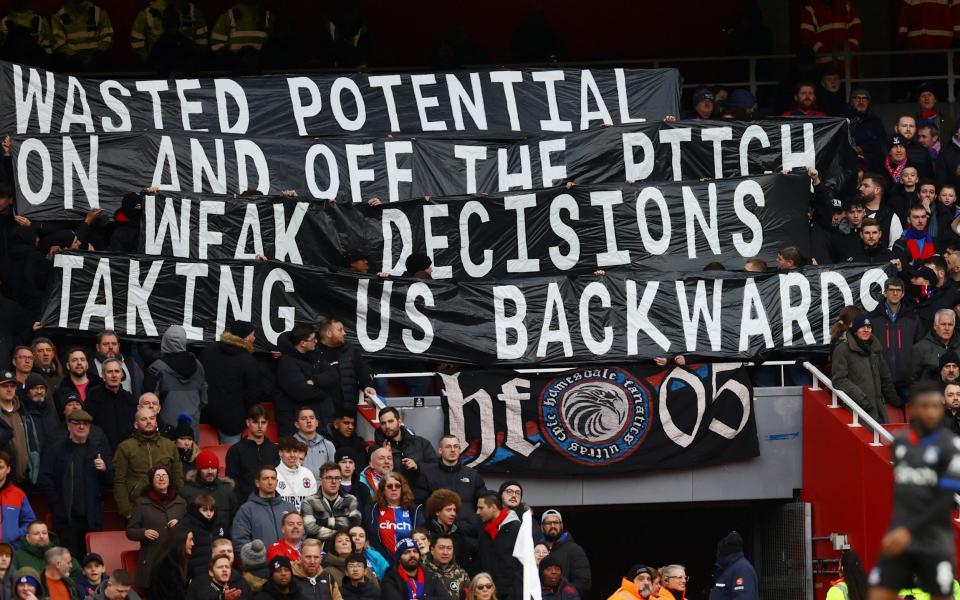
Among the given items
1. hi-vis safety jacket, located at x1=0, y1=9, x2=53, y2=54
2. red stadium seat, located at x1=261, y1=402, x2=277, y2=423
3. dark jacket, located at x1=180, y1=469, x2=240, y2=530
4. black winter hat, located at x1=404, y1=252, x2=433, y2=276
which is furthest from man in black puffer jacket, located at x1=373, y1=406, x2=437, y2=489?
hi-vis safety jacket, located at x1=0, y1=9, x2=53, y2=54

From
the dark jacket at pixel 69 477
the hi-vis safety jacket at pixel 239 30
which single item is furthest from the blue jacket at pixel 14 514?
the hi-vis safety jacket at pixel 239 30

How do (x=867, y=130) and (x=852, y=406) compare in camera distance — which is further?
(x=867, y=130)

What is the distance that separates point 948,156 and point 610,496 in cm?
588

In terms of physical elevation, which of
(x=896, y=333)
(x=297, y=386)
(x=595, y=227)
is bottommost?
(x=297, y=386)

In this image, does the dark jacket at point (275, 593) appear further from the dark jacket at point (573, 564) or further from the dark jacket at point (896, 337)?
the dark jacket at point (896, 337)

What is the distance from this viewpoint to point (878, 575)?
1109 centimetres

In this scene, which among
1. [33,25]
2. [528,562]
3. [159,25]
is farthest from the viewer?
[159,25]

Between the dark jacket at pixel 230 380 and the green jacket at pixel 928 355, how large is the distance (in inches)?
250

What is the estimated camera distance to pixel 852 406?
769 inches

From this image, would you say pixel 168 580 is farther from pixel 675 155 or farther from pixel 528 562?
pixel 675 155

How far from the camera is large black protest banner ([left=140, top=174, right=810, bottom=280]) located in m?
21.5

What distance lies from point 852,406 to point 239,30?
10047 mm

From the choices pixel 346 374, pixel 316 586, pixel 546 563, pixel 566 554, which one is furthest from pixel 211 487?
pixel 566 554

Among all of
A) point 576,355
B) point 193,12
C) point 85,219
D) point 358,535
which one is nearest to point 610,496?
point 576,355
